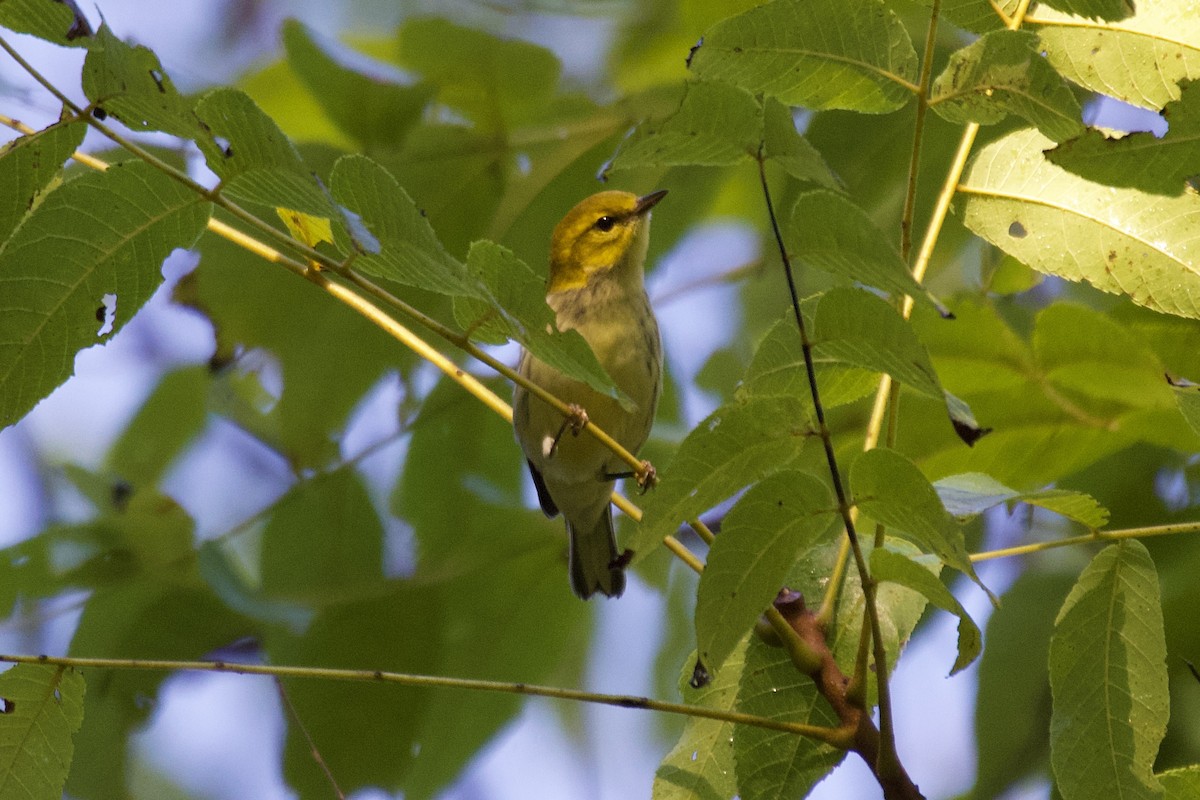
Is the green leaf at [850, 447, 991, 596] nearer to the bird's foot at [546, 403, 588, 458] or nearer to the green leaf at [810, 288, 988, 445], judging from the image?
the green leaf at [810, 288, 988, 445]

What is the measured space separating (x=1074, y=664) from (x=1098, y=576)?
104 mm

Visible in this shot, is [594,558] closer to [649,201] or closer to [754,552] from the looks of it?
[649,201]

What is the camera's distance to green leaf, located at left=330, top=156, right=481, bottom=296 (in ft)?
3.86

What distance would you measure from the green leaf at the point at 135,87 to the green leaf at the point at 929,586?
0.80m

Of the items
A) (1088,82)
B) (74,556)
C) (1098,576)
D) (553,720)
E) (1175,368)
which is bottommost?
(553,720)

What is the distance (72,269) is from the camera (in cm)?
127

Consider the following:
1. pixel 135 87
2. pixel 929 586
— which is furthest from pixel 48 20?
pixel 929 586

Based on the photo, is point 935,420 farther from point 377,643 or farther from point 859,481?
point 377,643

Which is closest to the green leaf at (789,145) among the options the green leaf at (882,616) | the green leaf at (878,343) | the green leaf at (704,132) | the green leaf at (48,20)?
the green leaf at (704,132)

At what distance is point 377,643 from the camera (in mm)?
2227

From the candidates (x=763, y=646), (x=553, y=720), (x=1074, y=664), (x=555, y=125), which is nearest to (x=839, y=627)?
(x=763, y=646)

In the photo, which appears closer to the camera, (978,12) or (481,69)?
(978,12)

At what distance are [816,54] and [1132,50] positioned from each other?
0.44 meters

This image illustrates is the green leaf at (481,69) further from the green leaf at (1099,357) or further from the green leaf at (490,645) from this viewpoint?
the green leaf at (1099,357)
